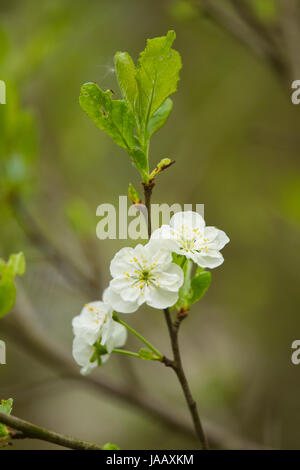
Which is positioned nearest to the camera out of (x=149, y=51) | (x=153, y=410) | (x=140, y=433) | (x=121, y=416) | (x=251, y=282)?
(x=149, y=51)

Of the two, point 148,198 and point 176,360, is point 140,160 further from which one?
point 176,360

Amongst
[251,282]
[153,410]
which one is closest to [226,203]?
[251,282]

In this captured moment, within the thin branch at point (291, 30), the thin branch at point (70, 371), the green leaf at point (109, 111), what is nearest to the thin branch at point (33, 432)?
the green leaf at point (109, 111)

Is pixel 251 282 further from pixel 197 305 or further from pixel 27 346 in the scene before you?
pixel 27 346

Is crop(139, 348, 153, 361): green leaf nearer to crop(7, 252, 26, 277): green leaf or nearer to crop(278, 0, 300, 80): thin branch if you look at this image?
crop(7, 252, 26, 277): green leaf

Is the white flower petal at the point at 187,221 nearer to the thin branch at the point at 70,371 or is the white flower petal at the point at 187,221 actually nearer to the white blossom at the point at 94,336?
the white blossom at the point at 94,336

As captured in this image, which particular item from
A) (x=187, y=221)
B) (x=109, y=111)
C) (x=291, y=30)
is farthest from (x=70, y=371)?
(x=291, y=30)

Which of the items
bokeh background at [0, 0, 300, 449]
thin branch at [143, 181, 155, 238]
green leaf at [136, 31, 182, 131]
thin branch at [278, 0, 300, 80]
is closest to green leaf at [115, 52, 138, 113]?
green leaf at [136, 31, 182, 131]
